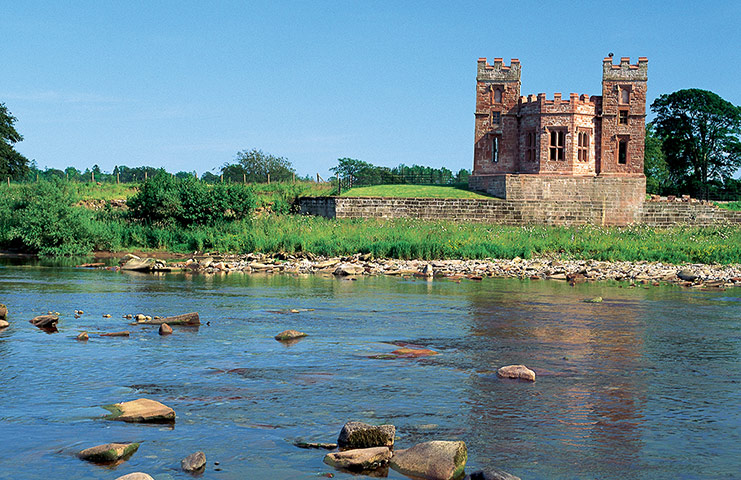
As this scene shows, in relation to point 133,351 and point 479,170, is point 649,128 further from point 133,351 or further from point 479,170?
point 133,351

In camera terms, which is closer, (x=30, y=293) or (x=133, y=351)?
(x=133, y=351)

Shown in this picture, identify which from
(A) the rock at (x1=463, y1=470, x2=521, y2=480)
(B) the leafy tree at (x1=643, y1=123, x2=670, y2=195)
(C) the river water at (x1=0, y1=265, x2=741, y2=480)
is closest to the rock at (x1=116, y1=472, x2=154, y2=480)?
(C) the river water at (x1=0, y1=265, x2=741, y2=480)

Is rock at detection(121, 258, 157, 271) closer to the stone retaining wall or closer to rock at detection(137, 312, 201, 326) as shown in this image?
rock at detection(137, 312, 201, 326)

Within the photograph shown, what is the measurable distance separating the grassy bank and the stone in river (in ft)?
98.2

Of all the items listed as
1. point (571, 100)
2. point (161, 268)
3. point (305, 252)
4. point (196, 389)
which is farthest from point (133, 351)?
point (571, 100)

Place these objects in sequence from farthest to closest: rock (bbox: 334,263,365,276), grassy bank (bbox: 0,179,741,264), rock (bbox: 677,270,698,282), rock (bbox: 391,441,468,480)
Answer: grassy bank (bbox: 0,179,741,264)
rock (bbox: 334,263,365,276)
rock (bbox: 677,270,698,282)
rock (bbox: 391,441,468,480)

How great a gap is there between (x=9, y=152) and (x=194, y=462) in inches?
3265

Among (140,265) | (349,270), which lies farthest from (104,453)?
(140,265)

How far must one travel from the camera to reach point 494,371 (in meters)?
12.0

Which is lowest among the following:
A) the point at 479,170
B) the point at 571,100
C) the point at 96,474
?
the point at 96,474

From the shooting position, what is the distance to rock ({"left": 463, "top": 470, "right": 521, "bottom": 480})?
7.03 meters

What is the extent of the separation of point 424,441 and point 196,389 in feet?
11.9

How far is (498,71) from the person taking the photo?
199 feet

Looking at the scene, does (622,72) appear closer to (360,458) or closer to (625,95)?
(625,95)
